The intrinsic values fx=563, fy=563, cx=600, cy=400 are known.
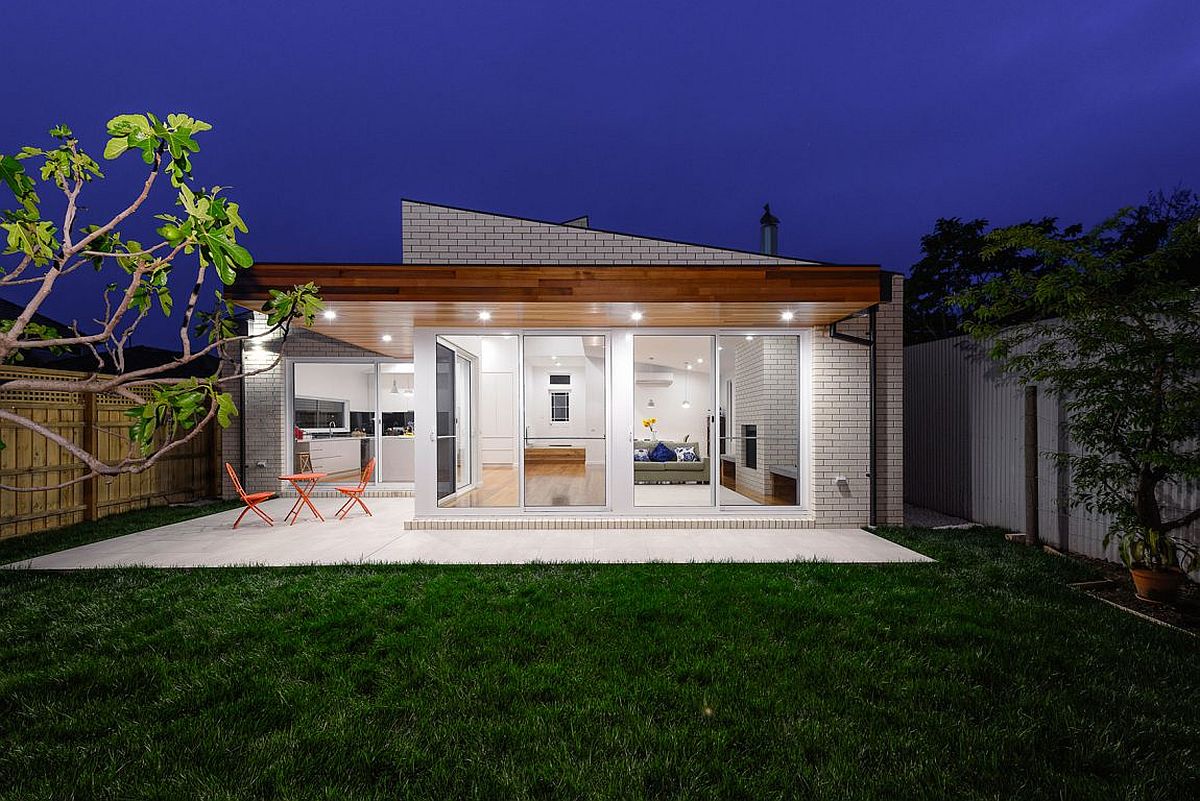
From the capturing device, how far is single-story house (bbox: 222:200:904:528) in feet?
17.3

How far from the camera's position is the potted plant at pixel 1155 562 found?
384 centimetres

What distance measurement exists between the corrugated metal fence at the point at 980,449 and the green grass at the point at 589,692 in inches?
65.1

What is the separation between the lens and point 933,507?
299 inches

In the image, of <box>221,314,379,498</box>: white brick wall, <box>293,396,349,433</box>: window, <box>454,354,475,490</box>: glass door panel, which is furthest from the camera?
<box>293,396,349,433</box>: window

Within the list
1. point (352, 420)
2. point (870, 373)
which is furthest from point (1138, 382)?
point (352, 420)

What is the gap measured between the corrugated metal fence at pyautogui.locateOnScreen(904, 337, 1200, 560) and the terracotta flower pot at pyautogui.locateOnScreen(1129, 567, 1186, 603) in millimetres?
701


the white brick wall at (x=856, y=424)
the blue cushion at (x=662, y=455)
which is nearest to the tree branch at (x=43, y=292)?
the white brick wall at (x=856, y=424)

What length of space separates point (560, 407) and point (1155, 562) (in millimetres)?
11343

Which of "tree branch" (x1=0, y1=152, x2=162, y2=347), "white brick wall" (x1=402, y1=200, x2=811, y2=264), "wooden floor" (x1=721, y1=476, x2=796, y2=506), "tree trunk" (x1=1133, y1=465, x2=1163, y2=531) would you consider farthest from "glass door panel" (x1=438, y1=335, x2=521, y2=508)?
"tree trunk" (x1=1133, y1=465, x2=1163, y2=531)

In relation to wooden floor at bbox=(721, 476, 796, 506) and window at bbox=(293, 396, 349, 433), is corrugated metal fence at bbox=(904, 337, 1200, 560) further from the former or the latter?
window at bbox=(293, 396, 349, 433)

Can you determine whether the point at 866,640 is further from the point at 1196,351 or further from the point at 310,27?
the point at 310,27

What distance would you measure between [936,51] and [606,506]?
83.6 metres

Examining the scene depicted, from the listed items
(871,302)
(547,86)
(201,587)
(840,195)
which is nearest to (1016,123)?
(840,195)

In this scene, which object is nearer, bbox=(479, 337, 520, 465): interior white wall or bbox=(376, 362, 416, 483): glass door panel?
bbox=(376, 362, 416, 483): glass door panel
